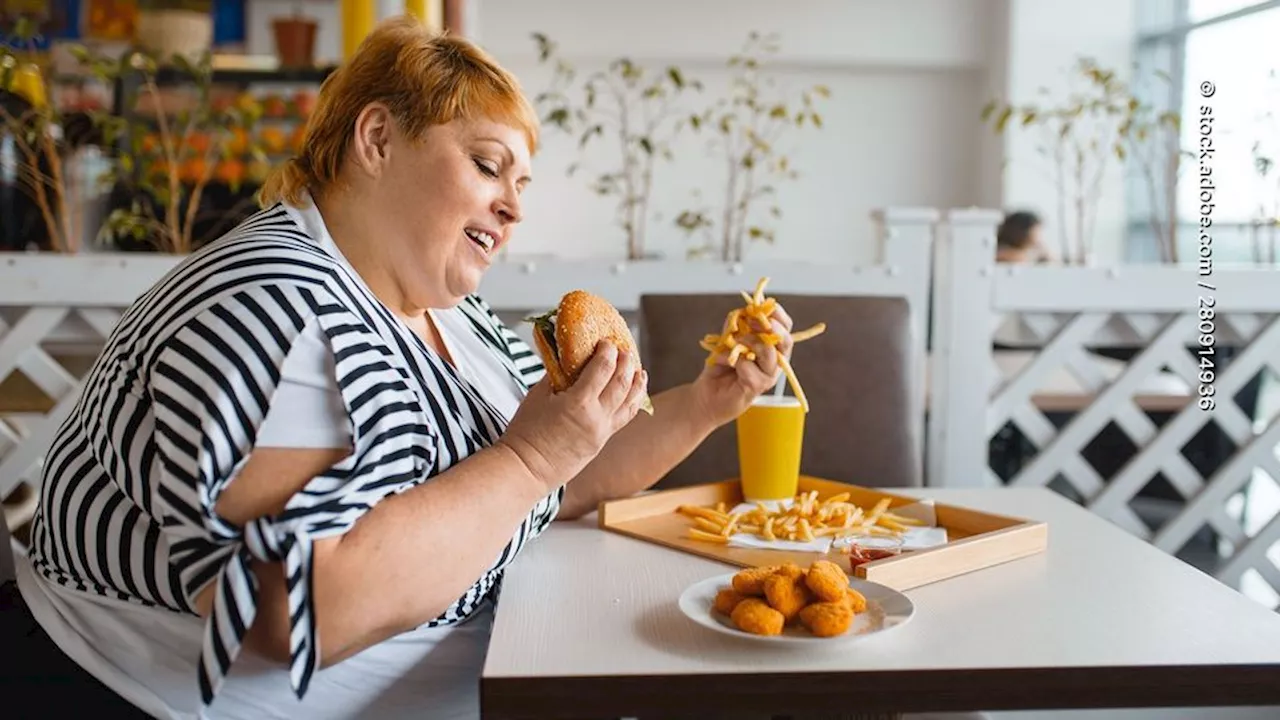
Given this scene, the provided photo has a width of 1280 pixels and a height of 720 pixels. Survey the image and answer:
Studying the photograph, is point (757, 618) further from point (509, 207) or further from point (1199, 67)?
point (1199, 67)

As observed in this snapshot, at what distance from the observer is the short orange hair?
134 cm

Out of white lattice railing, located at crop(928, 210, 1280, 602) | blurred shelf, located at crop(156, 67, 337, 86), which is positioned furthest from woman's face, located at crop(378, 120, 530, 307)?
blurred shelf, located at crop(156, 67, 337, 86)

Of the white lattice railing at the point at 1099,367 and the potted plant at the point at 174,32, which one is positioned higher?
the potted plant at the point at 174,32

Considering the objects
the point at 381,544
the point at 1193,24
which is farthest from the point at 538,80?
the point at 381,544

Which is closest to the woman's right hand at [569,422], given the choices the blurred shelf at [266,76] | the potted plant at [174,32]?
the potted plant at [174,32]

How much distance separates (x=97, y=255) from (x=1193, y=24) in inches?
232

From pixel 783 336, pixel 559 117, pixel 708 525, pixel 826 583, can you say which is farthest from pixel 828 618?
pixel 559 117

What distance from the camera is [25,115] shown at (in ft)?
7.61

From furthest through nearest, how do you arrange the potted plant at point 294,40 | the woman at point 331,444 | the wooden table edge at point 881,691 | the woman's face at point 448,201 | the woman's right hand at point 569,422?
the potted plant at point 294,40 → the woman's face at point 448,201 → the woman's right hand at point 569,422 → the woman at point 331,444 → the wooden table edge at point 881,691

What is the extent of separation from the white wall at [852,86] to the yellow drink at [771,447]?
5.27 metres

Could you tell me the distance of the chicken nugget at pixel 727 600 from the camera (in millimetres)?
1102

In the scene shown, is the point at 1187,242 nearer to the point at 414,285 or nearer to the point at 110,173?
the point at 110,173

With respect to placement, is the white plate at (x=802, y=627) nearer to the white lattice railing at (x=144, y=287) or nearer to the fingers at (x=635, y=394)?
the fingers at (x=635, y=394)

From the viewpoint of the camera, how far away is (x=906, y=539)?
1.43 meters
